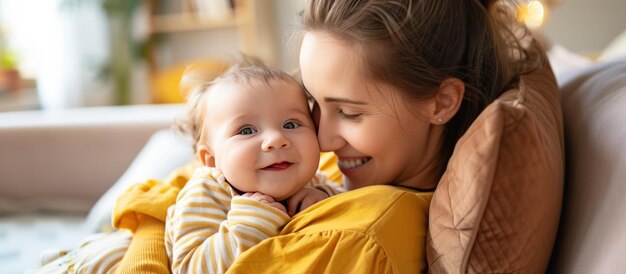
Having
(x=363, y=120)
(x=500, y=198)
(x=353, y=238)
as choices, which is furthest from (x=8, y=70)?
(x=500, y=198)

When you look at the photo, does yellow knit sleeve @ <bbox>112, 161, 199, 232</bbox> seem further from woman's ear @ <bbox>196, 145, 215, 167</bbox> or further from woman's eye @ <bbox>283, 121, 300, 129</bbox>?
woman's eye @ <bbox>283, 121, 300, 129</bbox>

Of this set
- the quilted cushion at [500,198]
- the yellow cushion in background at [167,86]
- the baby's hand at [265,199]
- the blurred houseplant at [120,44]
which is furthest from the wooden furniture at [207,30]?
the quilted cushion at [500,198]

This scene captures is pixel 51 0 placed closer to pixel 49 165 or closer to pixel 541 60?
pixel 49 165

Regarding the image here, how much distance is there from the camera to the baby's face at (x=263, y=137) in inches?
39.6

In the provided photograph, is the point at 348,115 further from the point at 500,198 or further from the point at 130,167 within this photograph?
the point at 130,167

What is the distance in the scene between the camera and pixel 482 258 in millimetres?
776

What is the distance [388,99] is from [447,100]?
0.39ft

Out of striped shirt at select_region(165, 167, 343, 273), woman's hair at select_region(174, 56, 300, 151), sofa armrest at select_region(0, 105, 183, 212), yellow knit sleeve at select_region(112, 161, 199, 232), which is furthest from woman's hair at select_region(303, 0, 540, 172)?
sofa armrest at select_region(0, 105, 183, 212)

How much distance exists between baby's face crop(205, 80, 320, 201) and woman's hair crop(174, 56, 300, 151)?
0.02 meters

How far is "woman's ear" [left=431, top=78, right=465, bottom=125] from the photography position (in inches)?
41.1

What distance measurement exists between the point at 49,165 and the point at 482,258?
184 centimetres

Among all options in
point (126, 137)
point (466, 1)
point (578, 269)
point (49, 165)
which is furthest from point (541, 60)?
point (49, 165)

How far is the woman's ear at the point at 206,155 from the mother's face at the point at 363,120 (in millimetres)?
230

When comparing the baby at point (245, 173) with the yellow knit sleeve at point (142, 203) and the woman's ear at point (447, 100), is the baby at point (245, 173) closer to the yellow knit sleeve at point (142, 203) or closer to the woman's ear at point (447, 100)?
the yellow knit sleeve at point (142, 203)
